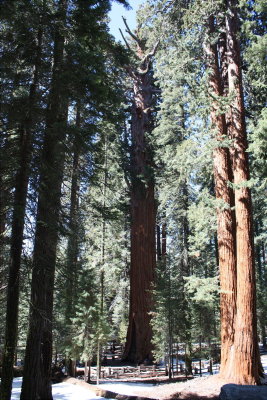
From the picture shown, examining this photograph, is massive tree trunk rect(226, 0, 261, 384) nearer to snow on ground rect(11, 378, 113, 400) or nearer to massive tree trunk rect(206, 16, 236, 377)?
massive tree trunk rect(206, 16, 236, 377)

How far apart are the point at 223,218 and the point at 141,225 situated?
33.7ft

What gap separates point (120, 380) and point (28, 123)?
505 inches

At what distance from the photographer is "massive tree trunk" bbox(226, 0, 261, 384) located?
7777mm

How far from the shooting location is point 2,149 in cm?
604

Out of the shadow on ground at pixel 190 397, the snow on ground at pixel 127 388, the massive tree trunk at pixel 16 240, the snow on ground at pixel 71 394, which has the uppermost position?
the massive tree trunk at pixel 16 240

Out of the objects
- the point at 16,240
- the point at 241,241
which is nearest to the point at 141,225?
the point at 241,241

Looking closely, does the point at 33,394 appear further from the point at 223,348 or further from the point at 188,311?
the point at 188,311

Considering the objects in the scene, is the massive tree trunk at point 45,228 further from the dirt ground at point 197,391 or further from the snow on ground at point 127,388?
the snow on ground at point 127,388

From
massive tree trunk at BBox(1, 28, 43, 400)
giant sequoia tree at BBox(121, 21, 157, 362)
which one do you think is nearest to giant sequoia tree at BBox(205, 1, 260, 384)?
massive tree trunk at BBox(1, 28, 43, 400)

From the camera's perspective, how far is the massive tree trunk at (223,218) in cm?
866

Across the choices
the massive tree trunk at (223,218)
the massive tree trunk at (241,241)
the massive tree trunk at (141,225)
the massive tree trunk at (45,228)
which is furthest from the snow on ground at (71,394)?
the massive tree trunk at (141,225)

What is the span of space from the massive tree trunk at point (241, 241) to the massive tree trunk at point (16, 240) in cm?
480

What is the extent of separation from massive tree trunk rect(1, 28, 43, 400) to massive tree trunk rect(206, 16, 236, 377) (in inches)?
182

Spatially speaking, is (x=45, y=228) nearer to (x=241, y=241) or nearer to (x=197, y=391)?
A: (x=241, y=241)
